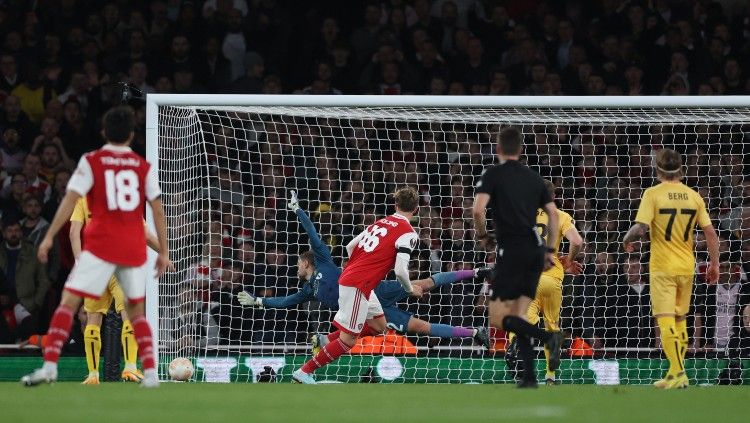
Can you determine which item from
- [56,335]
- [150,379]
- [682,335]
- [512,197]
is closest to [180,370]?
[150,379]

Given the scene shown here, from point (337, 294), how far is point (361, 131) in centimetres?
305

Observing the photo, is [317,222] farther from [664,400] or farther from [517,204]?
[664,400]

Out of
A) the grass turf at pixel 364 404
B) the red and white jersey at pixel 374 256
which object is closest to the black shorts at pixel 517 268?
the grass turf at pixel 364 404

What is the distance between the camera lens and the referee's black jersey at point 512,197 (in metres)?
8.81

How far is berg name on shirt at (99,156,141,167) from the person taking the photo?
8219 millimetres

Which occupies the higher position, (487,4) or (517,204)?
(487,4)

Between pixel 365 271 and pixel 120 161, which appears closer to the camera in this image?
pixel 120 161

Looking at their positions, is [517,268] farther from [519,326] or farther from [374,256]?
[374,256]

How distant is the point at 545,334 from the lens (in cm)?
909

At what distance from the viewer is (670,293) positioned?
9844mm

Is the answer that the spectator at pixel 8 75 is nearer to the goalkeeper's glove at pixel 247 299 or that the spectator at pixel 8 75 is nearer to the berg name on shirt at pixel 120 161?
the goalkeeper's glove at pixel 247 299

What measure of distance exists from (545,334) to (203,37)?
27.8ft

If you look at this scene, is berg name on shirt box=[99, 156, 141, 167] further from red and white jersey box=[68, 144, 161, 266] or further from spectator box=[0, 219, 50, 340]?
spectator box=[0, 219, 50, 340]

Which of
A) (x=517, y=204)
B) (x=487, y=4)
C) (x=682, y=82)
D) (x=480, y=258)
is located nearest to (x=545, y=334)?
(x=517, y=204)
